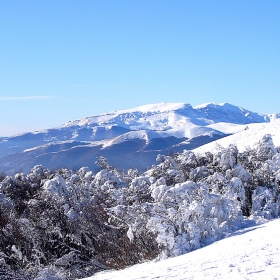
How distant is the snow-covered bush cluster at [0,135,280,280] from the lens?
1836 cm

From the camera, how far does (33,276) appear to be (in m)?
17.7

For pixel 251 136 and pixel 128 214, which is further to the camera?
pixel 251 136

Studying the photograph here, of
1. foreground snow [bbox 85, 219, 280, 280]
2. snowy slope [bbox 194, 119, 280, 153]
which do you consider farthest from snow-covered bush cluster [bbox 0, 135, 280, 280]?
snowy slope [bbox 194, 119, 280, 153]

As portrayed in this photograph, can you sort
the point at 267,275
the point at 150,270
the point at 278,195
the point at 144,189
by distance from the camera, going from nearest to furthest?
the point at 267,275
the point at 150,270
the point at 278,195
the point at 144,189

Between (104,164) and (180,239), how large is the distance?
23.0m

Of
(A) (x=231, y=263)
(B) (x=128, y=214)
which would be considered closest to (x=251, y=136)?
(B) (x=128, y=214)

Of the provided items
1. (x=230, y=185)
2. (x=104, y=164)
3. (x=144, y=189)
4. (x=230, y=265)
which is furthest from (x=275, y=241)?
(x=104, y=164)

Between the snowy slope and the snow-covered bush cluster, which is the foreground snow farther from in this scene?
the snowy slope

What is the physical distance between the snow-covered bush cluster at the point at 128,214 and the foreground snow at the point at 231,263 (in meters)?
2.68

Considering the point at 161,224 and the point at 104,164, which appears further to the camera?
the point at 104,164

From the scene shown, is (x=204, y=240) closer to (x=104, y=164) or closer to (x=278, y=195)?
(x=278, y=195)

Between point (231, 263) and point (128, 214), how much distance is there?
346 inches

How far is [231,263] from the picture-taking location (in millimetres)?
12297

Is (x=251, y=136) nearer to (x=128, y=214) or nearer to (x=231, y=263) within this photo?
(x=128, y=214)
